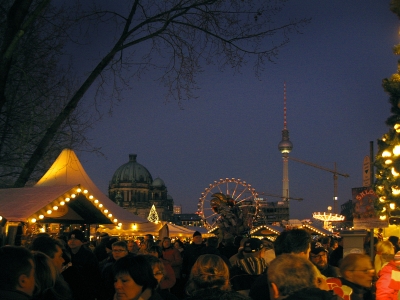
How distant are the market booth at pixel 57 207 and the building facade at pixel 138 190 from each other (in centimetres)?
14128

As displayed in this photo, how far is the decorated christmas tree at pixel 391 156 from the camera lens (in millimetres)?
11555

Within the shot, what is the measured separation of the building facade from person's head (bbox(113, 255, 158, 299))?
15418 centimetres

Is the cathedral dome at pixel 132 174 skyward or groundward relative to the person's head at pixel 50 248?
skyward

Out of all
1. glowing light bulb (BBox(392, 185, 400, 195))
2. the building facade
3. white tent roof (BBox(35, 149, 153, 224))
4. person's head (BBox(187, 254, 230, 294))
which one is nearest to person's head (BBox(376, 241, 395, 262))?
person's head (BBox(187, 254, 230, 294))

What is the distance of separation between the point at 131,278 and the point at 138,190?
160880 mm

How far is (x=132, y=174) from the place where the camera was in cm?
16738

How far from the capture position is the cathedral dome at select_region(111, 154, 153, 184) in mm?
165625

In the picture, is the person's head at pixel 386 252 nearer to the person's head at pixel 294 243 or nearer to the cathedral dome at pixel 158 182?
the person's head at pixel 294 243

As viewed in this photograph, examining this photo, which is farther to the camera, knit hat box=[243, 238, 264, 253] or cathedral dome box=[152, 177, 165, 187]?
cathedral dome box=[152, 177, 165, 187]

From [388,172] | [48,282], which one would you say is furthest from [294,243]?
[388,172]

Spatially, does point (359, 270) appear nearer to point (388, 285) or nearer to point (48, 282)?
point (388, 285)

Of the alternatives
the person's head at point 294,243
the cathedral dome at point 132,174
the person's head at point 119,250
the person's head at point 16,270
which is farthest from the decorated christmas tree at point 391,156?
the cathedral dome at point 132,174

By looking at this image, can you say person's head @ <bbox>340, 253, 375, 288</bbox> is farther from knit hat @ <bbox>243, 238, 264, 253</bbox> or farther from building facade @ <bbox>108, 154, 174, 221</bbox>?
building facade @ <bbox>108, 154, 174, 221</bbox>

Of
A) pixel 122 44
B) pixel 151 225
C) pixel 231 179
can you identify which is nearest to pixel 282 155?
pixel 231 179
